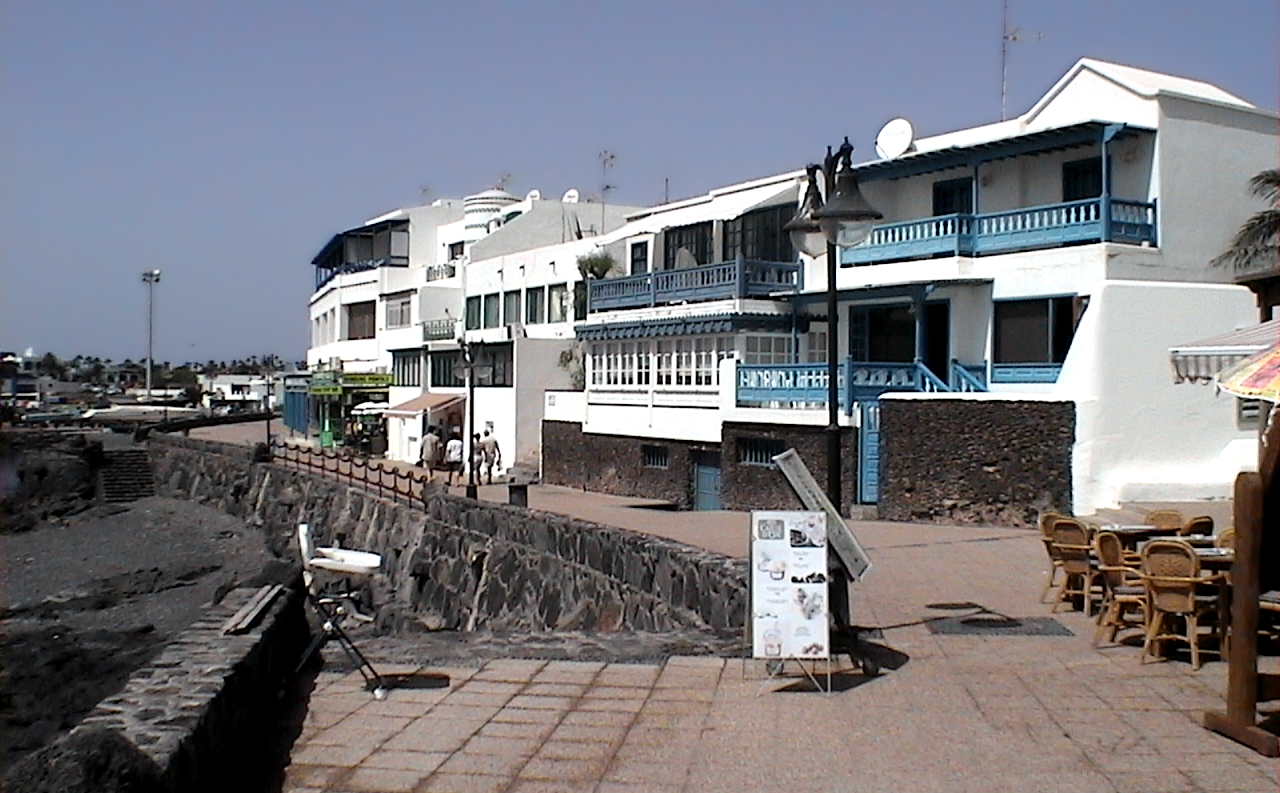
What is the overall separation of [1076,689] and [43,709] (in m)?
14.6

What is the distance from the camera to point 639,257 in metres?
34.1

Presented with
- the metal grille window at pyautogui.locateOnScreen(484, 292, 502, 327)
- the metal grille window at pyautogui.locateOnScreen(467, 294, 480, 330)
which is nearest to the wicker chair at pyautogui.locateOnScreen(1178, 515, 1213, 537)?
the metal grille window at pyautogui.locateOnScreen(484, 292, 502, 327)

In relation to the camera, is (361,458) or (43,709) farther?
(361,458)

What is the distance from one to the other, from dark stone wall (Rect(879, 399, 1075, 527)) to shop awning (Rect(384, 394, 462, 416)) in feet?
72.6

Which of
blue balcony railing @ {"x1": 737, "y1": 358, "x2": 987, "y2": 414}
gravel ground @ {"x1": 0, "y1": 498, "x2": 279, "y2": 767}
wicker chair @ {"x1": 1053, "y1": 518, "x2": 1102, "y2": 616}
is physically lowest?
gravel ground @ {"x1": 0, "y1": 498, "x2": 279, "y2": 767}

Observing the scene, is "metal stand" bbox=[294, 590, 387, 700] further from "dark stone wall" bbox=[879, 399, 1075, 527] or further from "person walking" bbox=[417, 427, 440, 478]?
"person walking" bbox=[417, 427, 440, 478]

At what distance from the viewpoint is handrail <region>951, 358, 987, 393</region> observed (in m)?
21.6

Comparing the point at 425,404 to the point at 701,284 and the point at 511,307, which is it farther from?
the point at 701,284

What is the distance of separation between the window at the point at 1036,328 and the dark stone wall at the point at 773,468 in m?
3.14

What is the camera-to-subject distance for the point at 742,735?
7.54 m

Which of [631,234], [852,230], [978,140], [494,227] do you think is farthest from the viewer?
[494,227]

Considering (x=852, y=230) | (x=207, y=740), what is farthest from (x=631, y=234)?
(x=207, y=740)

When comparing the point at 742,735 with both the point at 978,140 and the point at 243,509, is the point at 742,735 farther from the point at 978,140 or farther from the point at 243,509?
the point at 243,509

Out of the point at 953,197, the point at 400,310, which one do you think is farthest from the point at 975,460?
the point at 400,310
